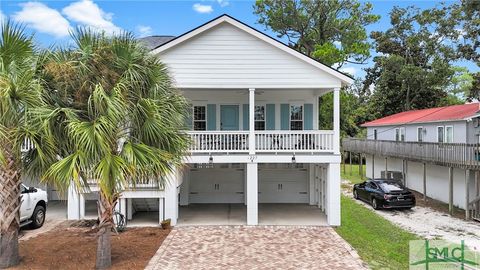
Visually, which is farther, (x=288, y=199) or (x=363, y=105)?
(x=363, y=105)

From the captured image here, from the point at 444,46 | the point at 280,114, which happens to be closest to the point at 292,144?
the point at 280,114

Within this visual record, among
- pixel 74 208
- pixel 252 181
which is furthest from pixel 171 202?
pixel 74 208

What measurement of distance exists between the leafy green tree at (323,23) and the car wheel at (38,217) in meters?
Result: 23.9

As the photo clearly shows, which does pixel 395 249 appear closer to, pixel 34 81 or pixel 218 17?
pixel 218 17

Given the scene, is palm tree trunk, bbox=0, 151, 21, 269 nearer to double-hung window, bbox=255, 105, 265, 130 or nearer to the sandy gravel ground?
double-hung window, bbox=255, 105, 265, 130

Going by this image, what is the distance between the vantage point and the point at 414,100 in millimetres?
39375

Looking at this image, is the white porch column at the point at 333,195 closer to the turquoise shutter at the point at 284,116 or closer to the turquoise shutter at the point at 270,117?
the turquoise shutter at the point at 284,116

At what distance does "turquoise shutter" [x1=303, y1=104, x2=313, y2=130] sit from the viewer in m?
17.5

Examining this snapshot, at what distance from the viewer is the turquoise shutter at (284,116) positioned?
17422mm

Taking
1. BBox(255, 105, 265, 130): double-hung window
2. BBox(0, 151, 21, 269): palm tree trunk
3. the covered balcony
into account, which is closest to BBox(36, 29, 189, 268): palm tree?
BBox(0, 151, 21, 269): palm tree trunk

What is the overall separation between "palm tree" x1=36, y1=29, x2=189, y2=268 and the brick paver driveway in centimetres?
226

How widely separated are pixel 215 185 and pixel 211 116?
3.56 meters

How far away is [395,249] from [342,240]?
162 centimetres

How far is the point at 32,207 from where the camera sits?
12805 millimetres
